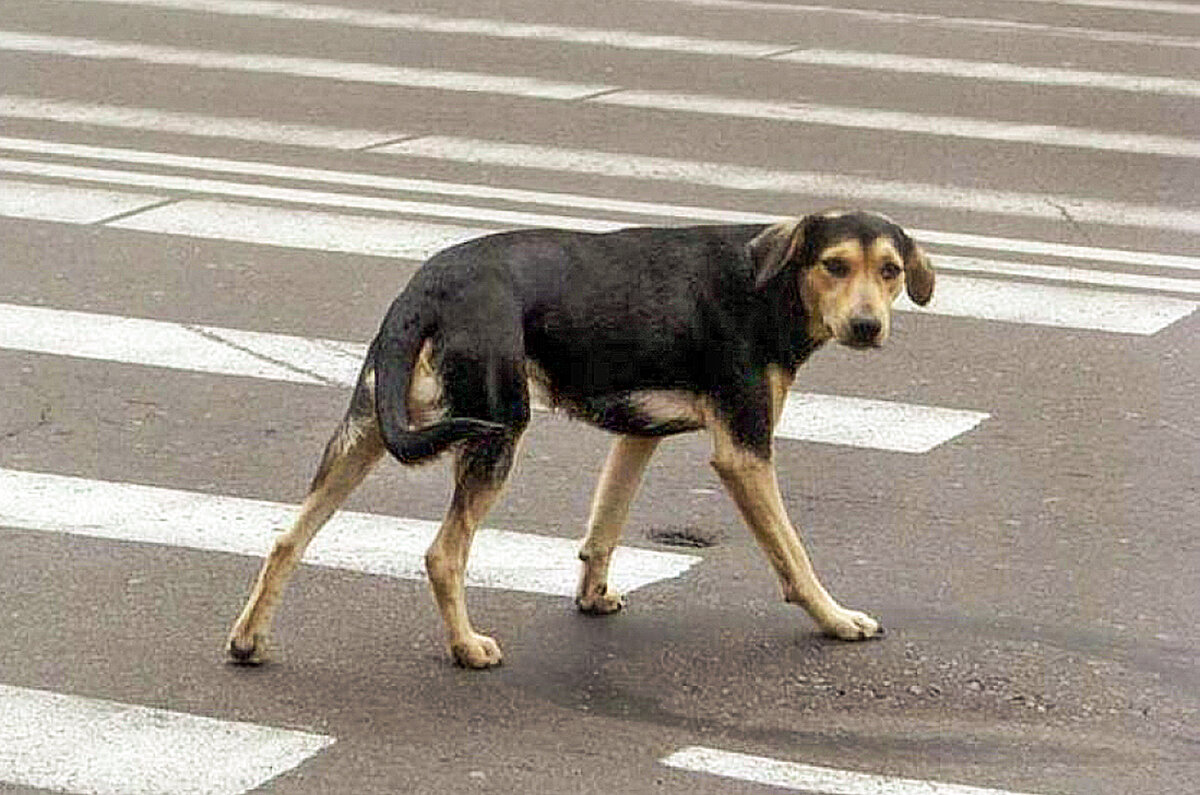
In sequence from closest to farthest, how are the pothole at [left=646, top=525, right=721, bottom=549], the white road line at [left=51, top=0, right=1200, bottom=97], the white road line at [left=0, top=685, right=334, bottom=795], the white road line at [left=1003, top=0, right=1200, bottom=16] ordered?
the white road line at [left=0, top=685, right=334, bottom=795] → the pothole at [left=646, top=525, right=721, bottom=549] → the white road line at [left=51, top=0, right=1200, bottom=97] → the white road line at [left=1003, top=0, right=1200, bottom=16]

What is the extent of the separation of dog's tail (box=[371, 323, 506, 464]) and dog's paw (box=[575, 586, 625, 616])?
→ 73cm

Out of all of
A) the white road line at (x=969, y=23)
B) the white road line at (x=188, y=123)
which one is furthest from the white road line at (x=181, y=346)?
the white road line at (x=969, y=23)

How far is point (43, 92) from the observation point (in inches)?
523

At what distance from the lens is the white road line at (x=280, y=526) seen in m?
7.04

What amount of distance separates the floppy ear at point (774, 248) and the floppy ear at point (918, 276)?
26 cm

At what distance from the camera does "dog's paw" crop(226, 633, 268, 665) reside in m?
6.32

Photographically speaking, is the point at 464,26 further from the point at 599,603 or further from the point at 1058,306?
the point at 599,603

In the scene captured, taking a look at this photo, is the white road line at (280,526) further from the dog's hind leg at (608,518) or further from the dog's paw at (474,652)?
the dog's paw at (474,652)

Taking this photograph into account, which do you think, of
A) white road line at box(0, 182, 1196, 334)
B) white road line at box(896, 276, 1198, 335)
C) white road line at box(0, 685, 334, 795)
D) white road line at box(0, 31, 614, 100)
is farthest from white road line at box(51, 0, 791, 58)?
white road line at box(0, 685, 334, 795)

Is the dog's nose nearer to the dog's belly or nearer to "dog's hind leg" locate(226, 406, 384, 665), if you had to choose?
the dog's belly

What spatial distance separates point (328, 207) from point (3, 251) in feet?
4.22

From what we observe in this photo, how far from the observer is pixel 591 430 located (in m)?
8.41

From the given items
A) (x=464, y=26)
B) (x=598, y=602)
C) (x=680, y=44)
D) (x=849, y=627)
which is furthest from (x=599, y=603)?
(x=464, y=26)

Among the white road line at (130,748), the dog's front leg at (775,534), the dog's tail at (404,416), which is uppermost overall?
the dog's tail at (404,416)
